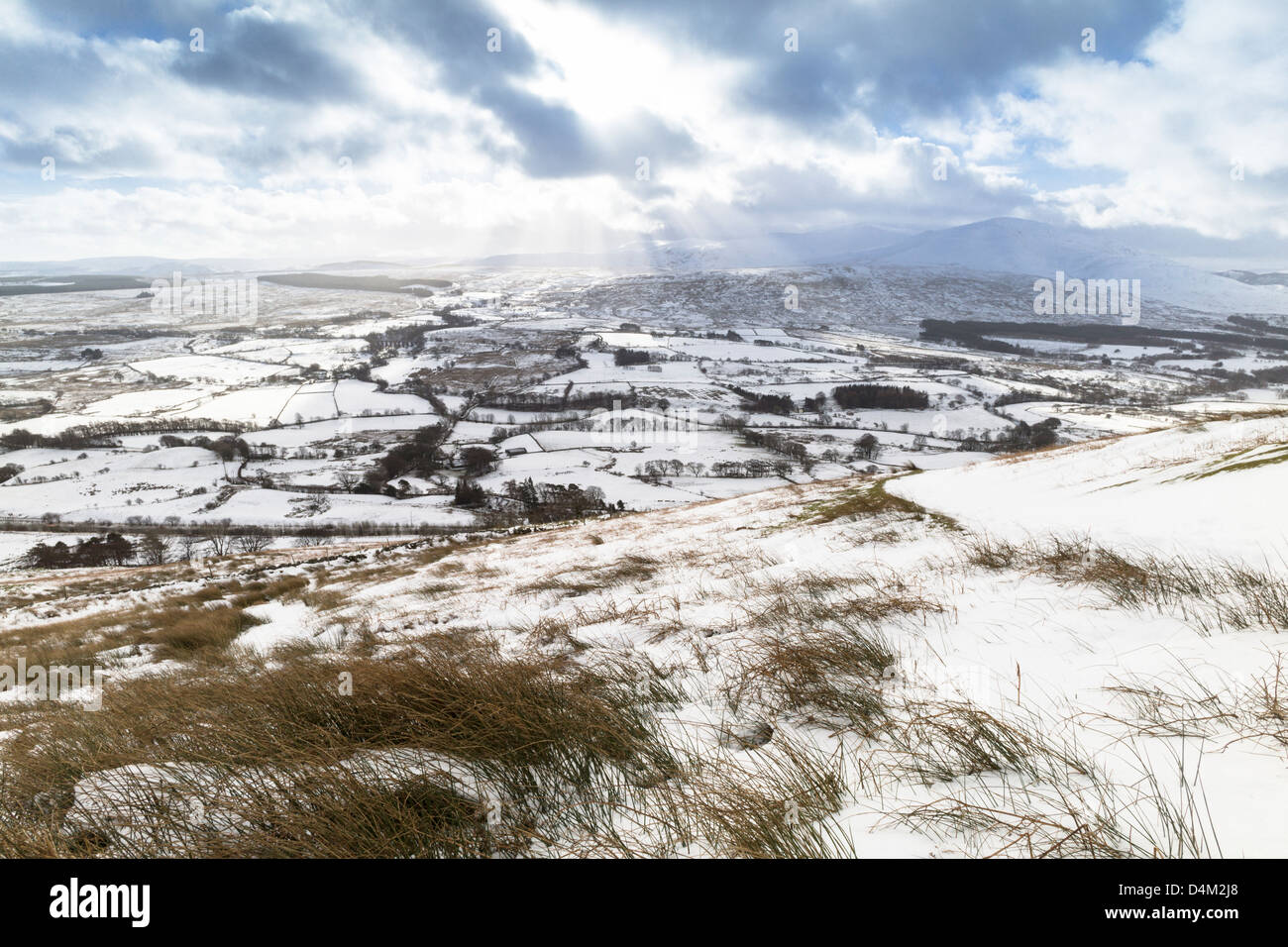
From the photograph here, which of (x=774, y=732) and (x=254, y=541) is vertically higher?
(x=774, y=732)

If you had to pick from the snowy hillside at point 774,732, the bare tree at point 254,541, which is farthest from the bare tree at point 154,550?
the snowy hillside at point 774,732

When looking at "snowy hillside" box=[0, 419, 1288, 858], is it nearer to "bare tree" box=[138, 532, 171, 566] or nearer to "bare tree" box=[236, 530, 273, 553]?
"bare tree" box=[236, 530, 273, 553]

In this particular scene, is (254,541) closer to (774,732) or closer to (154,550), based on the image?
(154,550)

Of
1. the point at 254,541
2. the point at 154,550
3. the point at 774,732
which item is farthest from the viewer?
the point at 254,541

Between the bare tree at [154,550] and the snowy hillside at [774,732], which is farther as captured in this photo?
the bare tree at [154,550]

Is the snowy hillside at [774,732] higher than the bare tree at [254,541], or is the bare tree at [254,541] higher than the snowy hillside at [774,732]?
the snowy hillside at [774,732]

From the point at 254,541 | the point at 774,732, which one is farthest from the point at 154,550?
the point at 774,732

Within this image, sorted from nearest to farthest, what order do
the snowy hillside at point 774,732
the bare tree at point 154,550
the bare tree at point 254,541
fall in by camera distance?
the snowy hillside at point 774,732
the bare tree at point 154,550
the bare tree at point 254,541

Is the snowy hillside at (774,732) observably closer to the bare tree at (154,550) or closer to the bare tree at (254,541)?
the bare tree at (254,541)

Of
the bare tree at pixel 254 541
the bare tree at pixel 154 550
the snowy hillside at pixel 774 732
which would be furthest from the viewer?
the bare tree at pixel 254 541

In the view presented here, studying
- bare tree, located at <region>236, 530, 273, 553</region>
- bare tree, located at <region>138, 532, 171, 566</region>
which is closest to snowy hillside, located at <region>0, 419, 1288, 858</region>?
bare tree, located at <region>236, 530, 273, 553</region>
